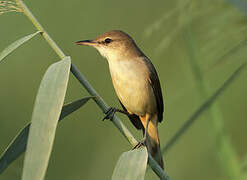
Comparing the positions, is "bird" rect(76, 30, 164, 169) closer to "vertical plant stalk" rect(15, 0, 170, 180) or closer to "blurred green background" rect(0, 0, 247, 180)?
"blurred green background" rect(0, 0, 247, 180)

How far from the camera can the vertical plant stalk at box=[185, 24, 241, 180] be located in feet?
6.79

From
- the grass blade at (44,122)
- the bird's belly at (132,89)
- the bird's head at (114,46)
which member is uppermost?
the grass blade at (44,122)

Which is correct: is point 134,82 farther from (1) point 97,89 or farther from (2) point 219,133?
(1) point 97,89

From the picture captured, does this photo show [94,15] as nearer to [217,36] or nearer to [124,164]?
[217,36]

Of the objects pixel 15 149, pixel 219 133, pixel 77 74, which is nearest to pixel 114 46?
pixel 219 133

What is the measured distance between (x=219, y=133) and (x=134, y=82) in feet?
2.48

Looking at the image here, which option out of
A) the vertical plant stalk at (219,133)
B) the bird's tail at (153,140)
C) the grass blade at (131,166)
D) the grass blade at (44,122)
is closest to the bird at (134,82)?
the bird's tail at (153,140)

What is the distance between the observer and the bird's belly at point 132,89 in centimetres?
269

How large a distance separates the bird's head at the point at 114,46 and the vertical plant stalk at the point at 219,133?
0.66 meters

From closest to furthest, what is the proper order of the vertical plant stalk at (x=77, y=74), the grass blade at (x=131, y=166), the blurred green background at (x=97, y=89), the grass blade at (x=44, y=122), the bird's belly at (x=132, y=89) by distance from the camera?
the grass blade at (x=44, y=122) → the grass blade at (x=131, y=166) → the vertical plant stalk at (x=77, y=74) → the bird's belly at (x=132, y=89) → the blurred green background at (x=97, y=89)

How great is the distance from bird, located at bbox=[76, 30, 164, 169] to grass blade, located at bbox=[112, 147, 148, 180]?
3.90ft

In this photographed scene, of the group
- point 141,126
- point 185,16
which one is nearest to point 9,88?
point 141,126

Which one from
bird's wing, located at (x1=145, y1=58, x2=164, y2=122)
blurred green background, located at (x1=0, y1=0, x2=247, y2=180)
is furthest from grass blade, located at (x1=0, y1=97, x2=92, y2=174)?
blurred green background, located at (x1=0, y1=0, x2=247, y2=180)

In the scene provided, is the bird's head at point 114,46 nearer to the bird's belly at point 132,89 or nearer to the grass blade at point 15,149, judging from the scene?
the bird's belly at point 132,89
